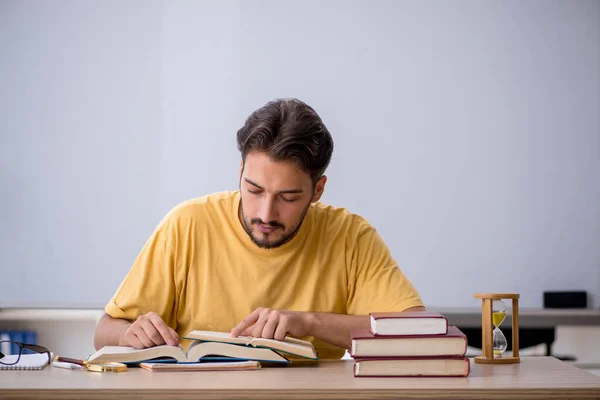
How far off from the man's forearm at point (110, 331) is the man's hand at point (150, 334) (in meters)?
0.13

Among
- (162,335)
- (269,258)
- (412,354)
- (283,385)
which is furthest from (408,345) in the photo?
(269,258)

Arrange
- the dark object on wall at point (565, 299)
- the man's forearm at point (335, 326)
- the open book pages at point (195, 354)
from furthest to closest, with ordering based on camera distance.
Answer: the dark object on wall at point (565, 299)
the man's forearm at point (335, 326)
the open book pages at point (195, 354)

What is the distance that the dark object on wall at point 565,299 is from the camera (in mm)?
4125

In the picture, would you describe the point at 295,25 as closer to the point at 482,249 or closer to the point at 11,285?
the point at 482,249

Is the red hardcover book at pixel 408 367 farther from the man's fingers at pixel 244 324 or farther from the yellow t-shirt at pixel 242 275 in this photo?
the yellow t-shirt at pixel 242 275

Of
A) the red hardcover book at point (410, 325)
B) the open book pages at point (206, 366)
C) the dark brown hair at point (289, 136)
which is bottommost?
the open book pages at point (206, 366)

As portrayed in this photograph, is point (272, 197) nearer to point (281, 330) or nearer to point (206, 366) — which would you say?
point (281, 330)

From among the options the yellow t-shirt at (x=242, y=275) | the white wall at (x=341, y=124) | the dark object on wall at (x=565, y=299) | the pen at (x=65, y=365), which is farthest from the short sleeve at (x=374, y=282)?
the dark object on wall at (x=565, y=299)

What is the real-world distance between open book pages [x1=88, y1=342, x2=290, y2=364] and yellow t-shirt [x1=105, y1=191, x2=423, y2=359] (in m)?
0.35

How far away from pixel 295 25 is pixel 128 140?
3.85 feet

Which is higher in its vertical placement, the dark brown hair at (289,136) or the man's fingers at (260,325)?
the dark brown hair at (289,136)

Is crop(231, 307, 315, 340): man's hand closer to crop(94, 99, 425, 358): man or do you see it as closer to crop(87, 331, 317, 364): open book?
crop(87, 331, 317, 364): open book

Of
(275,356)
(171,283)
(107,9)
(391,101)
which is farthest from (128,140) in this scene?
(275,356)

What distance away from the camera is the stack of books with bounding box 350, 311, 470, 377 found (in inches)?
54.1
